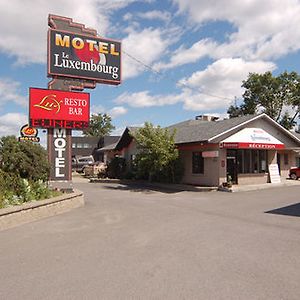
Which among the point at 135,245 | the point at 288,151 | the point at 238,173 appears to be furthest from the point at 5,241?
the point at 288,151

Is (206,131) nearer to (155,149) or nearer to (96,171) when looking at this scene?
(155,149)

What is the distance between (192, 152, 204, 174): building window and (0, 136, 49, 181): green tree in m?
12.3

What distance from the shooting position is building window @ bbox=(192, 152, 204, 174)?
83.8 feet

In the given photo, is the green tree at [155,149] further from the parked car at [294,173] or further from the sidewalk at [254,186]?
the parked car at [294,173]

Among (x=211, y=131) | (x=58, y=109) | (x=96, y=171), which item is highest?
(x=58, y=109)

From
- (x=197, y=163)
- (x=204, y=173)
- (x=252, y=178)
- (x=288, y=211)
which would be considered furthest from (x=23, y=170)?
(x=252, y=178)

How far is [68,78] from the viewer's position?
21.4 metres

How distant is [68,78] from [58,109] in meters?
4.27

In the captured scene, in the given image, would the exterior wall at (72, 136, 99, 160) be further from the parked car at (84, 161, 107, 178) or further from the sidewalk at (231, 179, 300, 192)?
the sidewalk at (231, 179, 300, 192)

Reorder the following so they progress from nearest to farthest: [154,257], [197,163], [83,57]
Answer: [154,257] → [83,57] → [197,163]

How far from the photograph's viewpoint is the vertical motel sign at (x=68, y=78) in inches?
695

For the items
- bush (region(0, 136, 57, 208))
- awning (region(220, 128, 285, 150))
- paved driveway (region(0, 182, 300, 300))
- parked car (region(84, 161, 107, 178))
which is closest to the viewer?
paved driveway (region(0, 182, 300, 300))

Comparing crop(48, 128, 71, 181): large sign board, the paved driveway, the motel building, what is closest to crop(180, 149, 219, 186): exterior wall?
the motel building

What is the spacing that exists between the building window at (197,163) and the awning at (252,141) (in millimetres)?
2386
